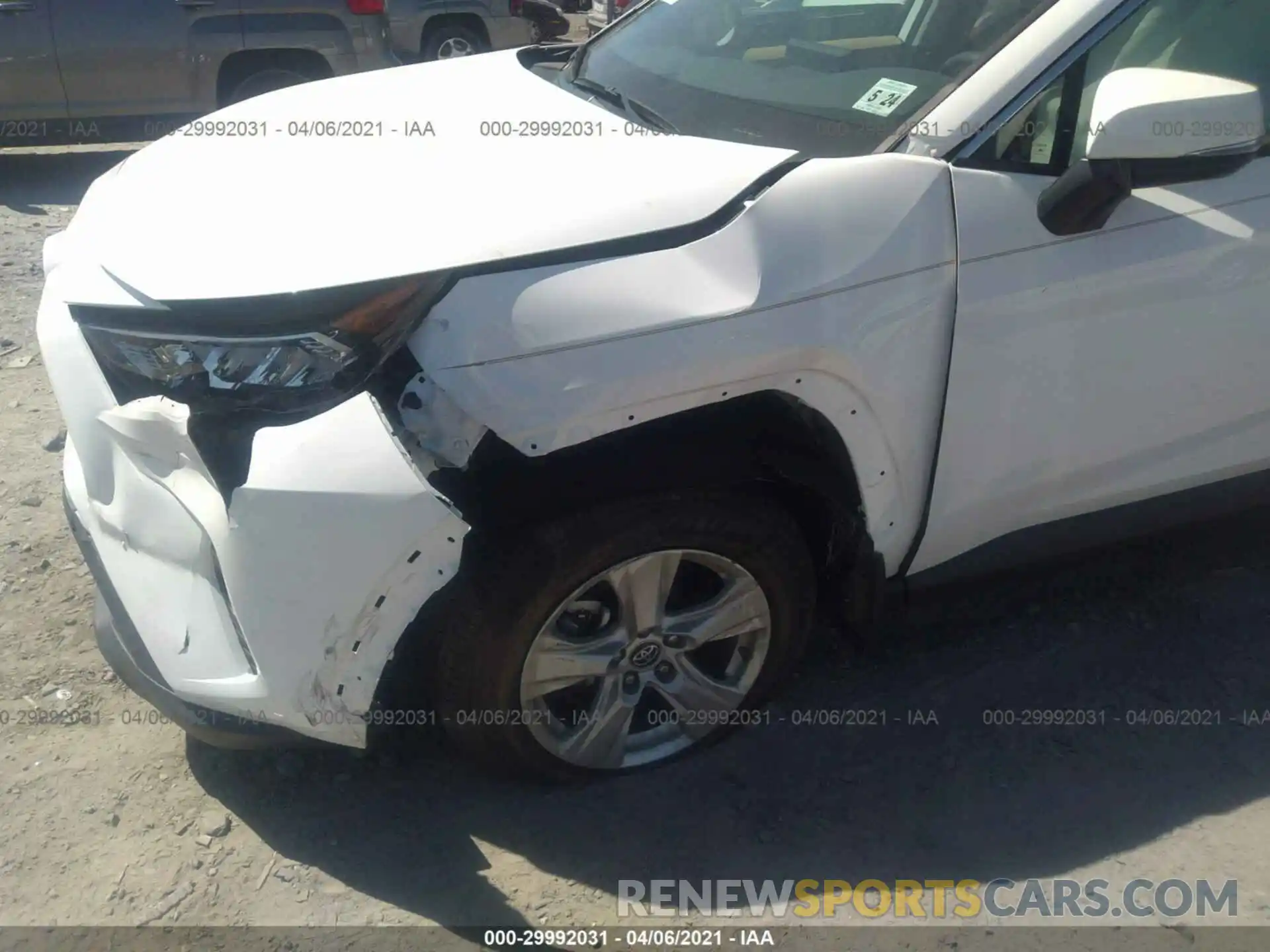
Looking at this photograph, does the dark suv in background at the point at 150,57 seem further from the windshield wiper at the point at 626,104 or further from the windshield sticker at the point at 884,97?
the windshield sticker at the point at 884,97

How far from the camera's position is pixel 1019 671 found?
287 centimetres

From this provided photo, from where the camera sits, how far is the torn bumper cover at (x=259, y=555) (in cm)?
185

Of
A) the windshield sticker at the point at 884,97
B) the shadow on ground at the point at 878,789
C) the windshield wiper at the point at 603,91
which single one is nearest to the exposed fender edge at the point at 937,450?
the shadow on ground at the point at 878,789

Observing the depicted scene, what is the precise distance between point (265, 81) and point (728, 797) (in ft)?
21.0

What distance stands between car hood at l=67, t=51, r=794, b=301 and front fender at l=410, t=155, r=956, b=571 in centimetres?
10

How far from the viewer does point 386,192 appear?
2189 millimetres

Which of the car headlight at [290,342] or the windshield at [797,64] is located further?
the windshield at [797,64]

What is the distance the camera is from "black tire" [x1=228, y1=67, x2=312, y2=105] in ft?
23.8

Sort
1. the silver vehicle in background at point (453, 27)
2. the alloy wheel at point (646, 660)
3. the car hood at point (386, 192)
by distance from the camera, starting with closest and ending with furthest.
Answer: the car hood at point (386, 192) < the alloy wheel at point (646, 660) < the silver vehicle in background at point (453, 27)

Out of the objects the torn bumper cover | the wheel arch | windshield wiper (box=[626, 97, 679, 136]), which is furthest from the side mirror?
the wheel arch

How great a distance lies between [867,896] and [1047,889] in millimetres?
376

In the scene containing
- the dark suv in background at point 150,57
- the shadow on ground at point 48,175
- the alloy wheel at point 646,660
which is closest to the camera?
the alloy wheel at point 646,660

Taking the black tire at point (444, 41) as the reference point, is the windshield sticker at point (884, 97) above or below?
above

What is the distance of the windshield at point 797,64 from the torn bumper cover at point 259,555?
1122 millimetres
